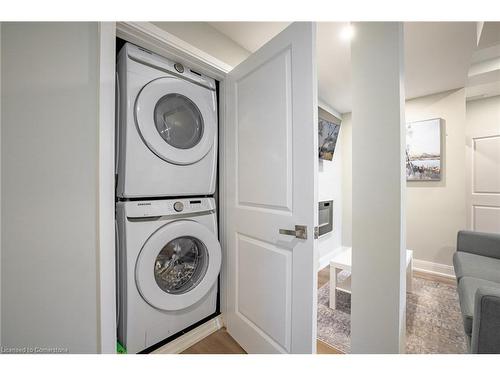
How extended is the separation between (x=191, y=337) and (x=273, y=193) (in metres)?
1.17

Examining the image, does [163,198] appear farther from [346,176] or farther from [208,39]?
[346,176]

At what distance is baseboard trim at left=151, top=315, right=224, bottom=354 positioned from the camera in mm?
1336

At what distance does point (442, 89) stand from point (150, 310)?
395cm

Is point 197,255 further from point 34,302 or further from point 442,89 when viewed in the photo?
point 442,89

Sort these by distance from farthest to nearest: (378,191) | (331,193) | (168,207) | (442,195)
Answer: (331,193)
(442,195)
(168,207)
(378,191)

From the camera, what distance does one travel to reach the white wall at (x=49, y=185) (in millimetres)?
814

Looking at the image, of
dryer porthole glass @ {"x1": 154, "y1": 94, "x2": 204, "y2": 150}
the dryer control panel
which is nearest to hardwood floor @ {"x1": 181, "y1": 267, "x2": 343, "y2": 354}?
the dryer control panel

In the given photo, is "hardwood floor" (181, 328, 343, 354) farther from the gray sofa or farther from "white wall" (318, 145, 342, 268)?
"white wall" (318, 145, 342, 268)

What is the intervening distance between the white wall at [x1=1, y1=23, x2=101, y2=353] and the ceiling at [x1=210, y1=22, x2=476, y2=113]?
42.3 inches

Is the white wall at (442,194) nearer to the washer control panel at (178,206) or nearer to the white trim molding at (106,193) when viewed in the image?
the washer control panel at (178,206)

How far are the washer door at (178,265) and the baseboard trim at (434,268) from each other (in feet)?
9.75

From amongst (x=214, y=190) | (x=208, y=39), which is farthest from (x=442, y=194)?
(x=208, y=39)

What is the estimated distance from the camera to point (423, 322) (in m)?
Result: 1.75

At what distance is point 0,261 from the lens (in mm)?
797
